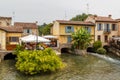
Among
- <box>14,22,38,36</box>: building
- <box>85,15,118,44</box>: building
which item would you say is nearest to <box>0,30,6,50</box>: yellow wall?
<box>14,22,38,36</box>: building

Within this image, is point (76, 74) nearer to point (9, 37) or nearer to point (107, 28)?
point (9, 37)

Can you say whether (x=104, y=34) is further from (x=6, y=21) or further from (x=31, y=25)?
(x=6, y=21)

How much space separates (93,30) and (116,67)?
21433 millimetres

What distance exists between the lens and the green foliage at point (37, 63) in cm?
2597

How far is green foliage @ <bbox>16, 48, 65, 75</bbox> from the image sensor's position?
26.0 meters

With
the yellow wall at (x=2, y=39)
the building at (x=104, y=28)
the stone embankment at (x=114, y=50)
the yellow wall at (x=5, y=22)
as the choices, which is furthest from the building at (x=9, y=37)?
the yellow wall at (x=5, y=22)

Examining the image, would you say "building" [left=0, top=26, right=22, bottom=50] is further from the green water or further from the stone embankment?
the stone embankment

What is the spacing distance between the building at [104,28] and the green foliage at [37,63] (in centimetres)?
2666

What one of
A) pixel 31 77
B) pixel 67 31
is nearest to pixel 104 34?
pixel 67 31

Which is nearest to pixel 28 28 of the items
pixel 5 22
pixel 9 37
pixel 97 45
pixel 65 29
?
pixel 5 22

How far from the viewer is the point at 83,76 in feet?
86.1

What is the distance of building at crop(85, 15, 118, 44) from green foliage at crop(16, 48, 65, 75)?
1050 inches

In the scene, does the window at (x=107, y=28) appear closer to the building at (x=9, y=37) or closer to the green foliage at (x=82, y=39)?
the green foliage at (x=82, y=39)

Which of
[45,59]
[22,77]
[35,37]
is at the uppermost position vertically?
[35,37]
